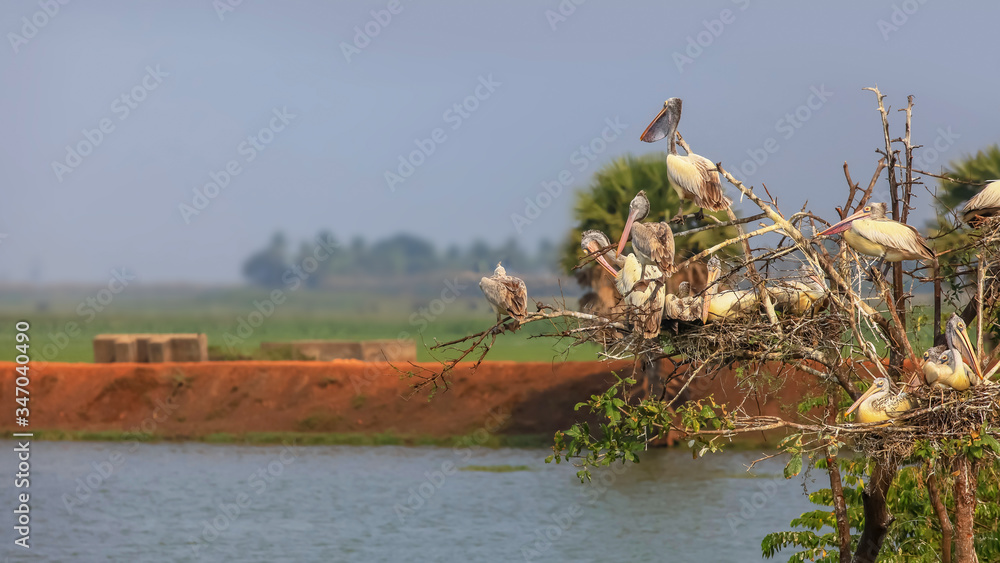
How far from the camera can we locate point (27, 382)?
42125 mm

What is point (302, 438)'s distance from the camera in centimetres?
3997

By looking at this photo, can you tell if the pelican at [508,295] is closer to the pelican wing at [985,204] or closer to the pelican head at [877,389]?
the pelican head at [877,389]

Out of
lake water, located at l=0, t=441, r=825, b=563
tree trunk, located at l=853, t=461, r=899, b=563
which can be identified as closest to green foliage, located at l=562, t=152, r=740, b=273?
lake water, located at l=0, t=441, r=825, b=563

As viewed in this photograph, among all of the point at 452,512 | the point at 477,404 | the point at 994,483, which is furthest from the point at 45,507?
the point at 994,483

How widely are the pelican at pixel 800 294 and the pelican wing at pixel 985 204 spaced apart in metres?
1.32

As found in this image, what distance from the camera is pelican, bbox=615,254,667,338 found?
26.5 feet

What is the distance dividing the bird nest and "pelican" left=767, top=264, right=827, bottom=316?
1090 millimetres

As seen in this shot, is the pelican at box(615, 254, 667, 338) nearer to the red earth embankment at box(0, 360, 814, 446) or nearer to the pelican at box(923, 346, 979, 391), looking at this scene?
the pelican at box(923, 346, 979, 391)

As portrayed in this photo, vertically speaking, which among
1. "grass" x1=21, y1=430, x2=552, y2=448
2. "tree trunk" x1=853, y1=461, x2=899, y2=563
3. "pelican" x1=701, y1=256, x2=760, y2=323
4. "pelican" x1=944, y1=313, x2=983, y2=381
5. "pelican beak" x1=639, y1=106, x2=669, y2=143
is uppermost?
"pelican beak" x1=639, y1=106, x2=669, y2=143

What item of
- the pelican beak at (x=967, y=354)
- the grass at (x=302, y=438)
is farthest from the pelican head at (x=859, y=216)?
the grass at (x=302, y=438)

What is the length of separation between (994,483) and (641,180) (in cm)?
2055

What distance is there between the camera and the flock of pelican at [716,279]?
7.97 metres

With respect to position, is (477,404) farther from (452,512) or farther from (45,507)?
(45,507)

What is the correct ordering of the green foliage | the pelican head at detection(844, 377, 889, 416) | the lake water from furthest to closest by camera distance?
the green foliage → the lake water → the pelican head at detection(844, 377, 889, 416)
